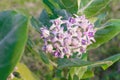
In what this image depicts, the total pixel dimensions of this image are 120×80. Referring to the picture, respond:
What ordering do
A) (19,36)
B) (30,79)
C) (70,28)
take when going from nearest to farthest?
1. (19,36)
2. (70,28)
3. (30,79)

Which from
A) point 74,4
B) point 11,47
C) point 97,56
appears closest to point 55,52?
point 74,4

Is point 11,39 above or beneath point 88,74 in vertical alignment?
beneath

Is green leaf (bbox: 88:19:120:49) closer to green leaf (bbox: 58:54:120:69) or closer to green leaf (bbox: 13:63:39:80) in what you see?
green leaf (bbox: 58:54:120:69)

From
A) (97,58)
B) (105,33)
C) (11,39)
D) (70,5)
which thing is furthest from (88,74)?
(97,58)

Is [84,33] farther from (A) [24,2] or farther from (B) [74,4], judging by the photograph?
(A) [24,2]

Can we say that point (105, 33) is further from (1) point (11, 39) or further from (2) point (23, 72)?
(1) point (11, 39)

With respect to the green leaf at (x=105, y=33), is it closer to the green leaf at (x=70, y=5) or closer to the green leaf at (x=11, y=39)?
the green leaf at (x=70, y=5)

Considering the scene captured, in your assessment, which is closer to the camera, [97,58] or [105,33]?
[105,33]
